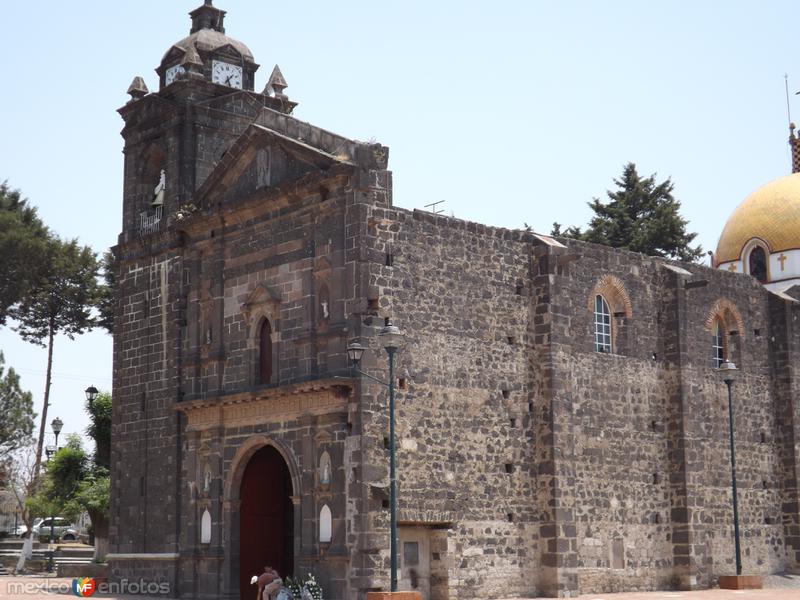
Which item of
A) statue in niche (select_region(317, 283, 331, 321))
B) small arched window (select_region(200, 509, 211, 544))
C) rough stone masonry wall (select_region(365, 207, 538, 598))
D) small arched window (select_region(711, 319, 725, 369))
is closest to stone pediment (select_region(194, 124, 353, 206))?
rough stone masonry wall (select_region(365, 207, 538, 598))

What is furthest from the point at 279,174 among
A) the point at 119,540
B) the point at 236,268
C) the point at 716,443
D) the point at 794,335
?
the point at 794,335

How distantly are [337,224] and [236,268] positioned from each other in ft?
12.6

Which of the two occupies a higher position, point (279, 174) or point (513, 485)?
point (279, 174)

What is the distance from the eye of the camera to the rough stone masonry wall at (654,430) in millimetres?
28922

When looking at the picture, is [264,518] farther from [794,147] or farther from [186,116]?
[794,147]

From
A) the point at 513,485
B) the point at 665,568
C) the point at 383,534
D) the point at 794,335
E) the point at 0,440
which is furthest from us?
the point at 0,440

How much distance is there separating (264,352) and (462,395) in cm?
476

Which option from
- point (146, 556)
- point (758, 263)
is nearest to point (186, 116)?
point (146, 556)

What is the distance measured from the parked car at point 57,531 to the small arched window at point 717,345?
106 ft

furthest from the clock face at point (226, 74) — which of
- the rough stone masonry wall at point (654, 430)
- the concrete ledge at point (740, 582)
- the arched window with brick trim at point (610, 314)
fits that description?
the concrete ledge at point (740, 582)

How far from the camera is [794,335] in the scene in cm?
3481

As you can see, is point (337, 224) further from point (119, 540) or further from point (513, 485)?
point (119, 540)

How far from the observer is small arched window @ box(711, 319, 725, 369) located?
33.0m

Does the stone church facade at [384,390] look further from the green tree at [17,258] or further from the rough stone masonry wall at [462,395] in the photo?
the green tree at [17,258]
